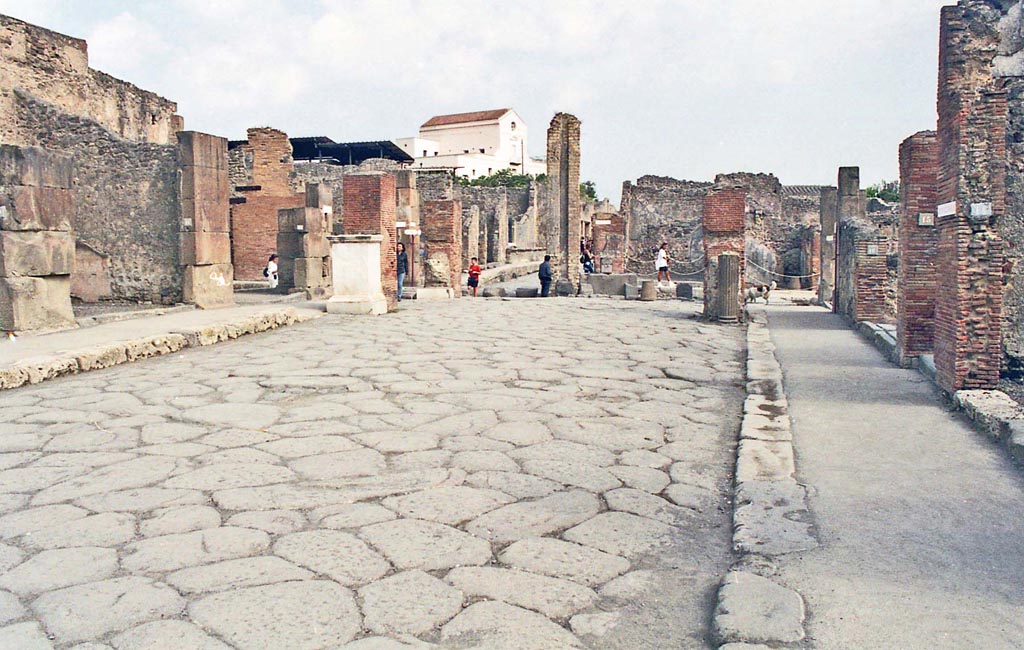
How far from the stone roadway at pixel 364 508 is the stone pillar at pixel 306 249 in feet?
27.6

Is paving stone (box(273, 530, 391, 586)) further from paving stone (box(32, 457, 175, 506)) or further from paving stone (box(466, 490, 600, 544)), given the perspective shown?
paving stone (box(32, 457, 175, 506))

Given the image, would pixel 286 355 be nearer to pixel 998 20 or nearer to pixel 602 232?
pixel 998 20

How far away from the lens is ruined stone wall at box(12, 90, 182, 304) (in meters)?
11.7

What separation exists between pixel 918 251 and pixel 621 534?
558 centimetres

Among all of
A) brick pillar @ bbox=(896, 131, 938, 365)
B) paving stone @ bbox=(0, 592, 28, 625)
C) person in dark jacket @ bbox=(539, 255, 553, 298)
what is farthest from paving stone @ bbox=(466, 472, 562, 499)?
person in dark jacket @ bbox=(539, 255, 553, 298)

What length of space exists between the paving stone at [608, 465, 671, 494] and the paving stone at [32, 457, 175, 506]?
A: 2033mm

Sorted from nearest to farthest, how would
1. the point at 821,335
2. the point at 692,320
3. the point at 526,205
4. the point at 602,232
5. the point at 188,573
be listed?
1. the point at 188,573
2. the point at 821,335
3. the point at 692,320
4. the point at 602,232
5. the point at 526,205

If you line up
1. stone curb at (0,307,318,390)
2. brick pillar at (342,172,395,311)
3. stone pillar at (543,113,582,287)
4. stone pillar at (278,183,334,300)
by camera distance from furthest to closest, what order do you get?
1. stone pillar at (543,113,582,287)
2. stone pillar at (278,183,334,300)
3. brick pillar at (342,172,395,311)
4. stone curb at (0,307,318,390)

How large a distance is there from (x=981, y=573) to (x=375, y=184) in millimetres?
10033

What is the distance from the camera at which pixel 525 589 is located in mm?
2582

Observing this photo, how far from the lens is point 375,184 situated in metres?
11.7

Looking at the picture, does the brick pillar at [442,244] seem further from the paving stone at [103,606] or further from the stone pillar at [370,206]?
the paving stone at [103,606]

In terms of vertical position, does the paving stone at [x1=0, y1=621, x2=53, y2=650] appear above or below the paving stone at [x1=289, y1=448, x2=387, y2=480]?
below

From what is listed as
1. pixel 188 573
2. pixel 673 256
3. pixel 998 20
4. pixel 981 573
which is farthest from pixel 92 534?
pixel 673 256
